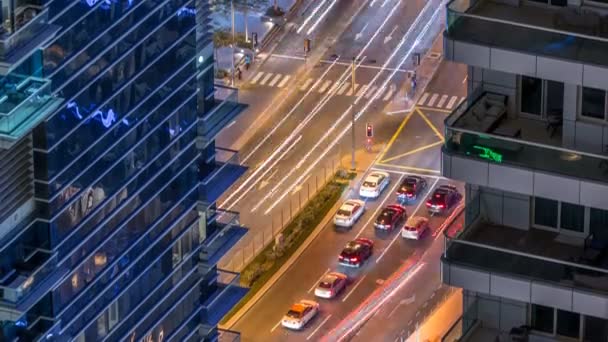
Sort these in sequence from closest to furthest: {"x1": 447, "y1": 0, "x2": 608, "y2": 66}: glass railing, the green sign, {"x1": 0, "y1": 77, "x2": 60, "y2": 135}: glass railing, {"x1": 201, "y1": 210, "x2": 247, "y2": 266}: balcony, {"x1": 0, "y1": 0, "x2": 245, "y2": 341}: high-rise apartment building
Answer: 1. {"x1": 447, "y1": 0, "x2": 608, "y2": 66}: glass railing
2. the green sign
3. {"x1": 0, "y1": 77, "x2": 60, "y2": 135}: glass railing
4. {"x1": 0, "y1": 0, "x2": 245, "y2": 341}: high-rise apartment building
5. {"x1": 201, "y1": 210, "x2": 247, "y2": 266}: balcony

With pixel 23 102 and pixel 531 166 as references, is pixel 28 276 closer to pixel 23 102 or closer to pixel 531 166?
pixel 23 102

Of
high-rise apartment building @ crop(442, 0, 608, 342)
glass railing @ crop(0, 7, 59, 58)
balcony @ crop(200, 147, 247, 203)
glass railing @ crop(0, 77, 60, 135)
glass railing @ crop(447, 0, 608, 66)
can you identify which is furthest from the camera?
balcony @ crop(200, 147, 247, 203)

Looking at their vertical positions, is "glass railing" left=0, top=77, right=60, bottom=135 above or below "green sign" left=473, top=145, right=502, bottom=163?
above

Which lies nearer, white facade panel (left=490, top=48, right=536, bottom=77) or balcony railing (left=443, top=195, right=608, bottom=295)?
white facade panel (left=490, top=48, right=536, bottom=77)

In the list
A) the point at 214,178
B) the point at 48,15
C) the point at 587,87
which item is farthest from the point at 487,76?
the point at 214,178

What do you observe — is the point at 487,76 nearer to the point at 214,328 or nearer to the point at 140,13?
the point at 140,13

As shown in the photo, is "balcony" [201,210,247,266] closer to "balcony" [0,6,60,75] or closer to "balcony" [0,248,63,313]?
"balcony" [0,248,63,313]

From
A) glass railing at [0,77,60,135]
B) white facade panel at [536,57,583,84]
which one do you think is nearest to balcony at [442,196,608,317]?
white facade panel at [536,57,583,84]
